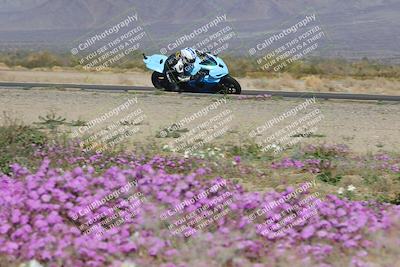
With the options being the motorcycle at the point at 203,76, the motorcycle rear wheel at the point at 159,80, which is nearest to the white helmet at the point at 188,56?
the motorcycle at the point at 203,76

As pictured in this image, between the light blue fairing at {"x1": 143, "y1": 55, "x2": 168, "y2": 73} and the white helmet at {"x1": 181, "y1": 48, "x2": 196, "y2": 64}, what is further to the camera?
the light blue fairing at {"x1": 143, "y1": 55, "x2": 168, "y2": 73}

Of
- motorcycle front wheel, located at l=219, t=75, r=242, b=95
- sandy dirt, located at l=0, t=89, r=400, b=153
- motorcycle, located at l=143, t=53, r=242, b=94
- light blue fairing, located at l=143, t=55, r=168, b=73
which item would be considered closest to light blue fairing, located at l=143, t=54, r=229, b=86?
motorcycle, located at l=143, t=53, r=242, b=94

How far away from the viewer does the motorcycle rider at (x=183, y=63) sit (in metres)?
20.1

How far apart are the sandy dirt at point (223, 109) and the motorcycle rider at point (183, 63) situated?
75cm

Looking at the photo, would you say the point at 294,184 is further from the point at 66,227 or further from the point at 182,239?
the point at 66,227

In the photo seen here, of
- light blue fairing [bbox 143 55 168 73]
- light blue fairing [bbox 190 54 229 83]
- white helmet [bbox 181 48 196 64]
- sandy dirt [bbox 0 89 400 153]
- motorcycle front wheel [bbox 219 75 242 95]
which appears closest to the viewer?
sandy dirt [bbox 0 89 400 153]

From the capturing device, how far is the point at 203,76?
67.3ft

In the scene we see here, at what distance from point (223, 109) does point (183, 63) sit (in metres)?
3.41

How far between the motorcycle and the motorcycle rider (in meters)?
0.05

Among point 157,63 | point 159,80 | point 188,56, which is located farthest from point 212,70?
point 159,80

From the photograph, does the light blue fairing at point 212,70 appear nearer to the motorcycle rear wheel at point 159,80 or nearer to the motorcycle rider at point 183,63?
the motorcycle rider at point 183,63

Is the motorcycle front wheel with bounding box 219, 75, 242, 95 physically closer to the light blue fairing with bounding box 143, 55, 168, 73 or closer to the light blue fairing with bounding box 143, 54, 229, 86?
the light blue fairing with bounding box 143, 54, 229, 86

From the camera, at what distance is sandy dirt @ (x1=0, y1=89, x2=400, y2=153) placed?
43.2ft

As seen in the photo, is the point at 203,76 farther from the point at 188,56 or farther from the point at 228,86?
the point at 228,86
